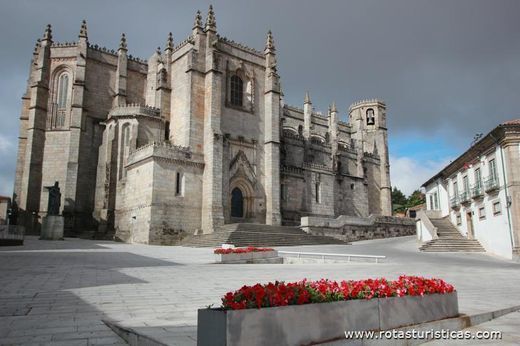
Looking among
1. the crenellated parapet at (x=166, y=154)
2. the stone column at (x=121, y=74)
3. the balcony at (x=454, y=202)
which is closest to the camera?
the balcony at (x=454, y=202)

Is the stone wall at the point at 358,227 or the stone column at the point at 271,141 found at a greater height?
the stone column at the point at 271,141

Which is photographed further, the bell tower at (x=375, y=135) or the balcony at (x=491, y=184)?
the bell tower at (x=375, y=135)

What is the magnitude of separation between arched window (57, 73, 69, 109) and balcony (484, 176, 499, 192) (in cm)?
3497

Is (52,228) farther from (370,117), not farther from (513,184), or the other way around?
(370,117)

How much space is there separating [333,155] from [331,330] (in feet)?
157

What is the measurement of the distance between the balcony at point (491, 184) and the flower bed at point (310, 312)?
71.9 feet

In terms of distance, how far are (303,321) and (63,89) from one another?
42.0 metres

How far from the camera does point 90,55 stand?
137ft

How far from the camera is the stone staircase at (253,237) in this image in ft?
96.8

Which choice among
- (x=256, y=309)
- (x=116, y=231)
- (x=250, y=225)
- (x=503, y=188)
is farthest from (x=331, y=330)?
(x=116, y=231)

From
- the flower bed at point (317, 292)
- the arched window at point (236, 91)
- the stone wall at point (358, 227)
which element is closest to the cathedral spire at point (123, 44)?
the arched window at point (236, 91)

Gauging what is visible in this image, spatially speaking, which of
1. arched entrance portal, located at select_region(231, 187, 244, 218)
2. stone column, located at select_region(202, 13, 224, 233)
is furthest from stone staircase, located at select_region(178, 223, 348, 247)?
arched entrance portal, located at select_region(231, 187, 244, 218)

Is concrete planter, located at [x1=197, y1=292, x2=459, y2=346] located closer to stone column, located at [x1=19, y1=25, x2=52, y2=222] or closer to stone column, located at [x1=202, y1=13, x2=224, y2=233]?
stone column, located at [x1=202, y1=13, x2=224, y2=233]

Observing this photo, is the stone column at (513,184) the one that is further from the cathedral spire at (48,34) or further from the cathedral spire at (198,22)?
the cathedral spire at (48,34)
